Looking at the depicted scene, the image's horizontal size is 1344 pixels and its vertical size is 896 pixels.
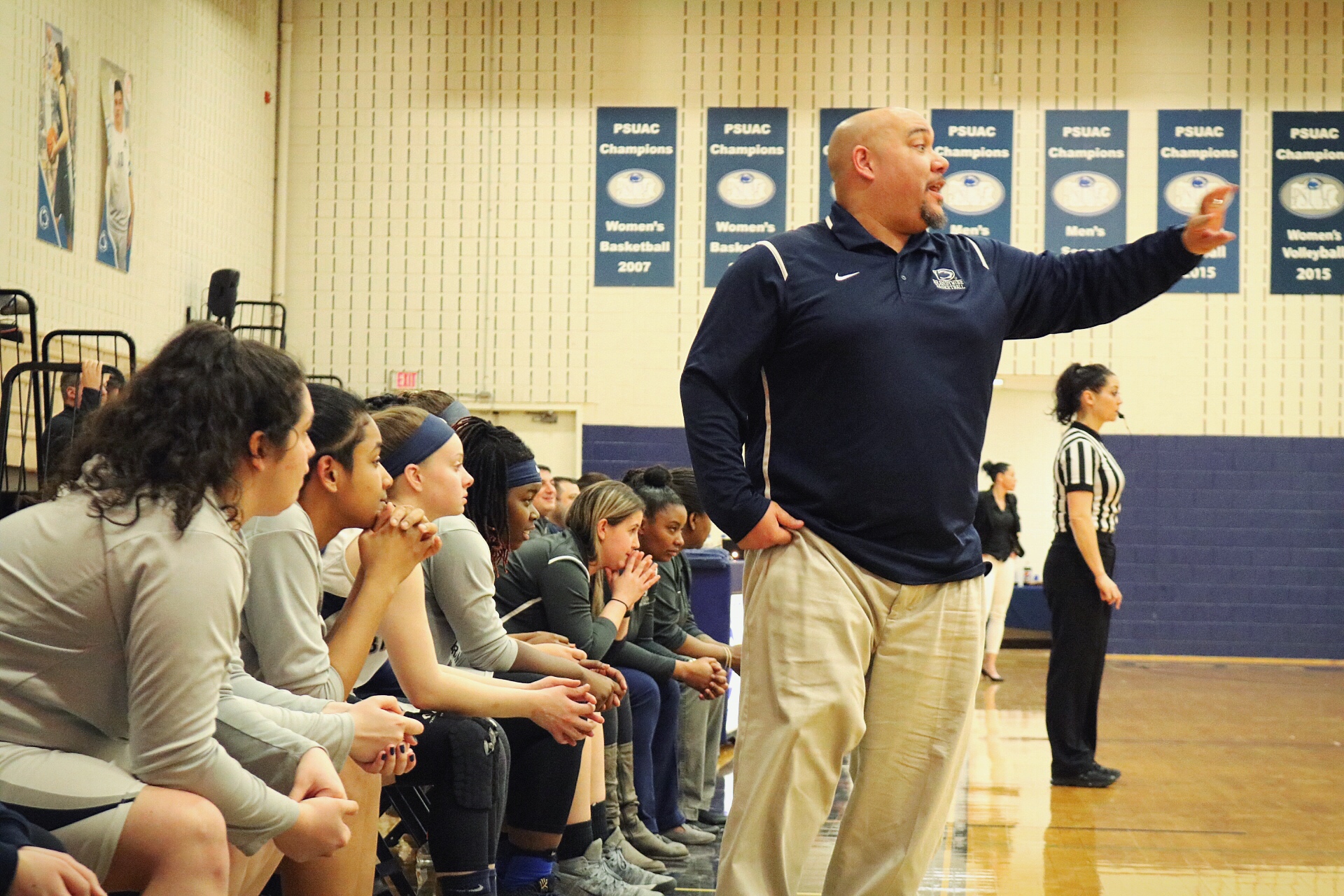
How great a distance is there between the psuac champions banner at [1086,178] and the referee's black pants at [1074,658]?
23.4ft

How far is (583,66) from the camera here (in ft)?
40.1

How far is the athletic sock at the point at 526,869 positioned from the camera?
3.17m

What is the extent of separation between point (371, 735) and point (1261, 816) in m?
3.71

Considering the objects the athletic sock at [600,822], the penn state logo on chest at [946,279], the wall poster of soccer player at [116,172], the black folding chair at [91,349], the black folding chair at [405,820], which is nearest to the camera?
the penn state logo on chest at [946,279]

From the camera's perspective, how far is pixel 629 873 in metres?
3.42

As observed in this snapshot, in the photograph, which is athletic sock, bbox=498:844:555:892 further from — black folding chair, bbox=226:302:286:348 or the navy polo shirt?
black folding chair, bbox=226:302:286:348

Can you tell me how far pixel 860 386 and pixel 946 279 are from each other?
0.30 m

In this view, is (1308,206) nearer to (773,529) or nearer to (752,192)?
(752,192)

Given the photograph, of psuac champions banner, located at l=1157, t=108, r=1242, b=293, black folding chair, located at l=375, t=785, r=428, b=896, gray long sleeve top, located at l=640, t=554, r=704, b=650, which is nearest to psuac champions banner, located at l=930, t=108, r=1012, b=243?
psuac champions banner, located at l=1157, t=108, r=1242, b=293

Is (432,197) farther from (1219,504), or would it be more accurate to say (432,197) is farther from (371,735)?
(371,735)

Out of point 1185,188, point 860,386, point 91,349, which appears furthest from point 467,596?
point 1185,188

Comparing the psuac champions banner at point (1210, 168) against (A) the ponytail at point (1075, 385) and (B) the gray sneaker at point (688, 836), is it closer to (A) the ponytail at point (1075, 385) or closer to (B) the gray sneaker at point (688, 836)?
(A) the ponytail at point (1075, 385)

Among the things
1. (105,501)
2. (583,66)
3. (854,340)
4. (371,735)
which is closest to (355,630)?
(371,735)

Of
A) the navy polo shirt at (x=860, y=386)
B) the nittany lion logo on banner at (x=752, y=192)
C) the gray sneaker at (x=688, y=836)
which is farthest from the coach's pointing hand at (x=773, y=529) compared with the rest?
the nittany lion logo on banner at (x=752, y=192)
